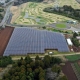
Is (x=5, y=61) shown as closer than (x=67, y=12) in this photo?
Yes

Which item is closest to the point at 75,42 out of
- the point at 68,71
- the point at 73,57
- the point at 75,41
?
the point at 75,41

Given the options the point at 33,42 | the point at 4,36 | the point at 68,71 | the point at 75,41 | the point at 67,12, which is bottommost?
the point at 67,12

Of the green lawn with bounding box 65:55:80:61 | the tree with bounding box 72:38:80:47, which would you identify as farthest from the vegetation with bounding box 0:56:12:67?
the tree with bounding box 72:38:80:47

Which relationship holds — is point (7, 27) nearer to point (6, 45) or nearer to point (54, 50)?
point (6, 45)

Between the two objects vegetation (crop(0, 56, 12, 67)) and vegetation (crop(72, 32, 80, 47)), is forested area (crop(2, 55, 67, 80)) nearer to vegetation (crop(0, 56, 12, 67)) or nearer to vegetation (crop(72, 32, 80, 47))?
vegetation (crop(0, 56, 12, 67))

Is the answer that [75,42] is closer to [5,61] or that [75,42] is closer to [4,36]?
[5,61]

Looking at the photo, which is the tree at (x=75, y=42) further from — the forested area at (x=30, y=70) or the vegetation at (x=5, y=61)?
the vegetation at (x=5, y=61)
